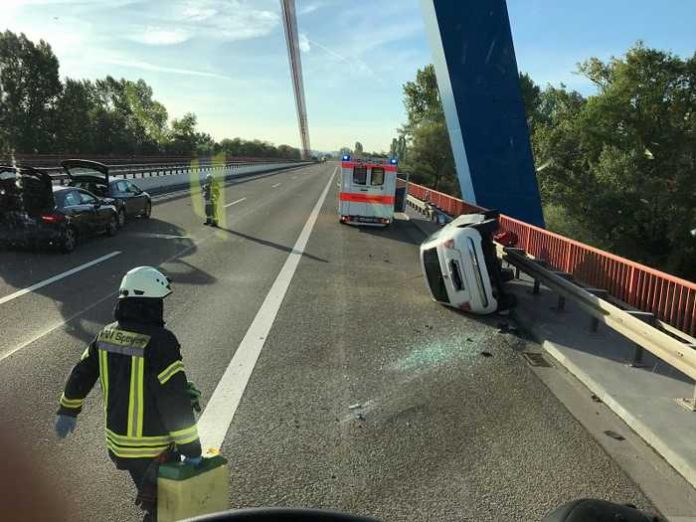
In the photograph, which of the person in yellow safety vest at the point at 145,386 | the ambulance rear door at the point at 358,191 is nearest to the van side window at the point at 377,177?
the ambulance rear door at the point at 358,191

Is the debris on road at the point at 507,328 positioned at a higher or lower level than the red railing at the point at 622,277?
lower

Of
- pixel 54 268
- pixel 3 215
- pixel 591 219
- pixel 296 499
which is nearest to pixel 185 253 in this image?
pixel 54 268

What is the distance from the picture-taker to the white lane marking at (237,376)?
469 cm

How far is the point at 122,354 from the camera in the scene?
291 cm

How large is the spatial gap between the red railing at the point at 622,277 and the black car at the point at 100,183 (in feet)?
37.8

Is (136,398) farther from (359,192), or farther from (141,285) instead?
(359,192)

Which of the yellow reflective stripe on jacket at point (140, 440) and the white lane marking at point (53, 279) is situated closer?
the yellow reflective stripe on jacket at point (140, 440)

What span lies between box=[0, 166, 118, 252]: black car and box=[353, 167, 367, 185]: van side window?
9570mm

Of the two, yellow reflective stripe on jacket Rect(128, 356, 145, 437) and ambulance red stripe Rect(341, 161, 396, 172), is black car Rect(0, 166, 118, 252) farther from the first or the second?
yellow reflective stripe on jacket Rect(128, 356, 145, 437)

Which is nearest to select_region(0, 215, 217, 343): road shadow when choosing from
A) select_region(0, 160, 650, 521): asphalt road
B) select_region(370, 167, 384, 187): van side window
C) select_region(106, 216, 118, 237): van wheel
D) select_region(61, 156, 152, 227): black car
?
select_region(0, 160, 650, 521): asphalt road

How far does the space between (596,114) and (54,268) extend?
34536 millimetres

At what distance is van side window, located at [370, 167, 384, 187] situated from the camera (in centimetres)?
1995

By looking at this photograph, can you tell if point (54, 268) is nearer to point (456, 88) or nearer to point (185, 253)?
point (185, 253)

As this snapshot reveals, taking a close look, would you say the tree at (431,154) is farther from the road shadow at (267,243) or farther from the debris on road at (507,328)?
the debris on road at (507,328)
